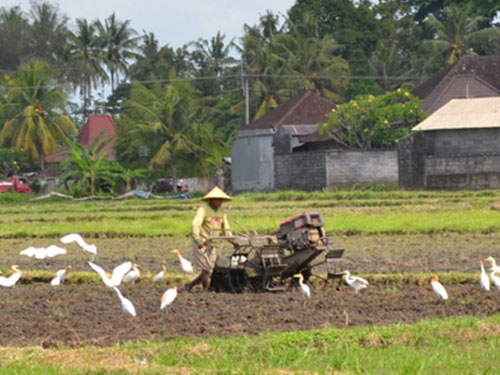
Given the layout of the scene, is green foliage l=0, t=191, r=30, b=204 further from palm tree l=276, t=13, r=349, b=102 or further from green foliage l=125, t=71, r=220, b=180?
palm tree l=276, t=13, r=349, b=102

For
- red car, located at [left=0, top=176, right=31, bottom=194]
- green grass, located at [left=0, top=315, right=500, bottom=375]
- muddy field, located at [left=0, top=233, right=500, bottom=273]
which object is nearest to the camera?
green grass, located at [left=0, top=315, right=500, bottom=375]

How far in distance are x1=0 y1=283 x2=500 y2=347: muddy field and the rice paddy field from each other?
0.06ft

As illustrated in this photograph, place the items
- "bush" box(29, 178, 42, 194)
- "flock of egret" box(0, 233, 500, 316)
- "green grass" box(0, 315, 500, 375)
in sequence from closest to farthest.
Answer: "green grass" box(0, 315, 500, 375) < "flock of egret" box(0, 233, 500, 316) < "bush" box(29, 178, 42, 194)

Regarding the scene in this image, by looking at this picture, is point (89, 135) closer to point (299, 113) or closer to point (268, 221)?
point (299, 113)

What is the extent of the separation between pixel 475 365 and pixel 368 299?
3583 mm

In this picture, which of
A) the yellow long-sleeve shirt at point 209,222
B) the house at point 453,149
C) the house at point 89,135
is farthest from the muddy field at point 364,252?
the house at point 89,135

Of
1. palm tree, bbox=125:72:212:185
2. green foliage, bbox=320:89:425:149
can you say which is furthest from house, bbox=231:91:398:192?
palm tree, bbox=125:72:212:185

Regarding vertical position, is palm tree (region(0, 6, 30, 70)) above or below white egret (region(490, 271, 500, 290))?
above

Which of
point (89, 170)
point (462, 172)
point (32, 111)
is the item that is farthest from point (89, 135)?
point (462, 172)

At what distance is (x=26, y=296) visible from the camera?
469 inches

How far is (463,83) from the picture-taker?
41.2m

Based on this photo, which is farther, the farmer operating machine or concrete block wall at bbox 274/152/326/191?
concrete block wall at bbox 274/152/326/191

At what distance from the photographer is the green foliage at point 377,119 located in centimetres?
3794

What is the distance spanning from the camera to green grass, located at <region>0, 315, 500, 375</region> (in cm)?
720
